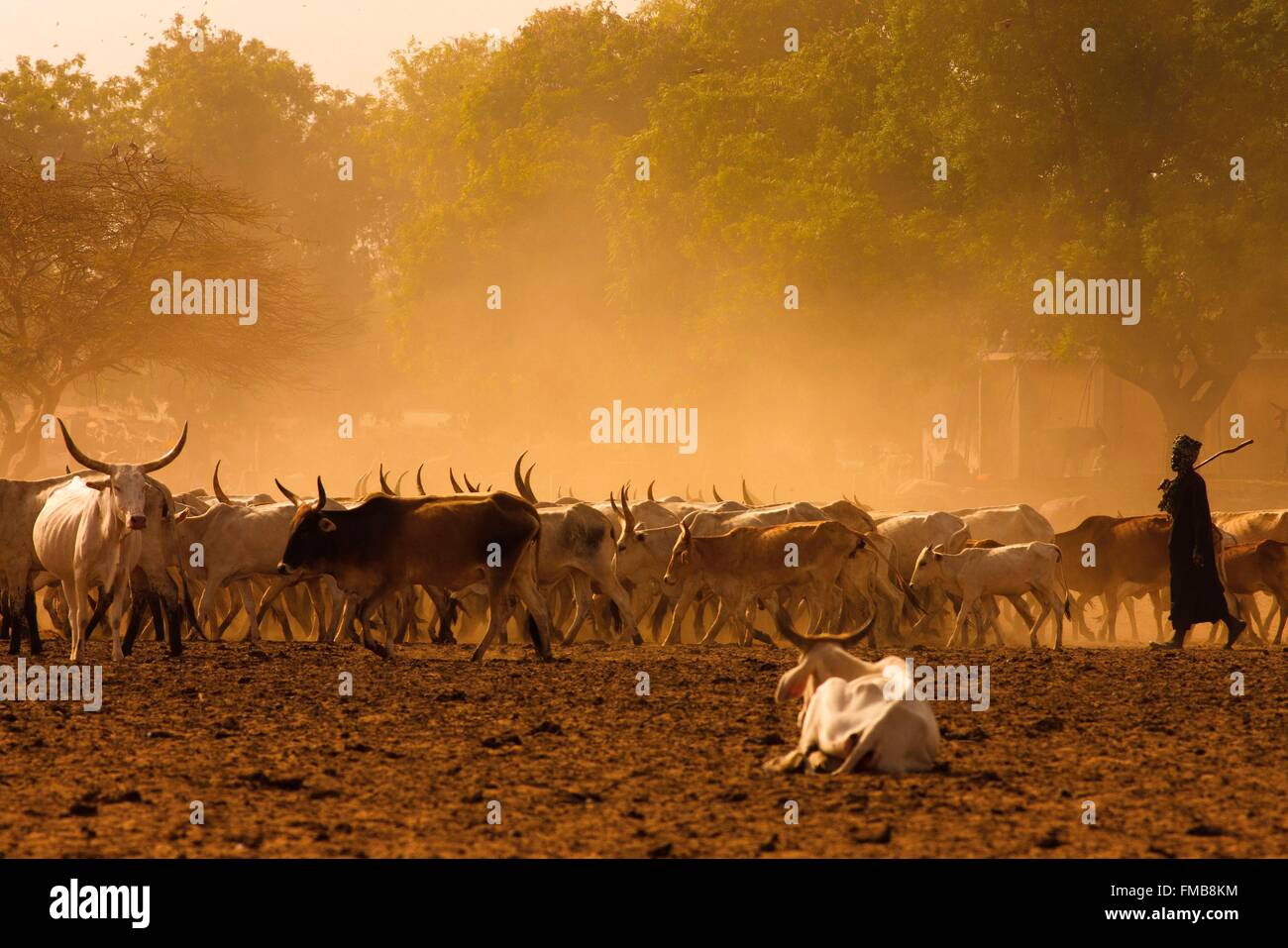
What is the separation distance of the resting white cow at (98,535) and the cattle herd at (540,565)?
0.02 metres

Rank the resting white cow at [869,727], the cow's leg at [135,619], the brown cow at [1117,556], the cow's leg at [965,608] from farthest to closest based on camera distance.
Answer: the brown cow at [1117,556], the cow's leg at [965,608], the cow's leg at [135,619], the resting white cow at [869,727]

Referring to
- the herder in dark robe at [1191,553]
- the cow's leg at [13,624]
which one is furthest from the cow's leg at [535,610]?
the herder in dark robe at [1191,553]

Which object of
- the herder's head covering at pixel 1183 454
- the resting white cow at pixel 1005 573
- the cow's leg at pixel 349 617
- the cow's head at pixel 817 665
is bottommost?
the cow's head at pixel 817 665

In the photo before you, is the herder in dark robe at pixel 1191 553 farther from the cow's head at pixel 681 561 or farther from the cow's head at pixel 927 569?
the cow's head at pixel 681 561

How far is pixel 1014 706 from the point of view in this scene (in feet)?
35.2

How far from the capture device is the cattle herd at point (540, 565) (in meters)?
13.4

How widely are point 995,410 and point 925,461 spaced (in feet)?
12.6

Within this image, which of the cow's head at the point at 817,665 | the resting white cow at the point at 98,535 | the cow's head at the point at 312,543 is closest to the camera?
the cow's head at the point at 817,665

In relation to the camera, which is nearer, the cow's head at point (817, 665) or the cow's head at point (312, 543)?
the cow's head at point (817, 665)

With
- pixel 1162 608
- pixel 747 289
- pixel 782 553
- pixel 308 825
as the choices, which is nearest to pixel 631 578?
pixel 782 553

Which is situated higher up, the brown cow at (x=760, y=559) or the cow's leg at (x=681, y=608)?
the brown cow at (x=760, y=559)

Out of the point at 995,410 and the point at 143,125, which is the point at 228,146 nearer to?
the point at 143,125

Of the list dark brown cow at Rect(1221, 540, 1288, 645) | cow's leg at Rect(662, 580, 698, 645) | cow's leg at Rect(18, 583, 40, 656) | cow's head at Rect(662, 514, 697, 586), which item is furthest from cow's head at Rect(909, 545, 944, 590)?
cow's leg at Rect(18, 583, 40, 656)

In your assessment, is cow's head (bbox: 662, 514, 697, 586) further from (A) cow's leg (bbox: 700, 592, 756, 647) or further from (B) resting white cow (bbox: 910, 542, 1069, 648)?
(B) resting white cow (bbox: 910, 542, 1069, 648)
